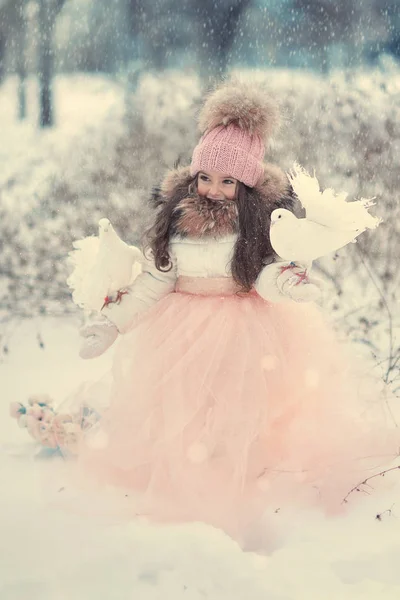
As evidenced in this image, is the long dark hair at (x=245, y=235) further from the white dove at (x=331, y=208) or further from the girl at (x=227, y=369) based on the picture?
the white dove at (x=331, y=208)

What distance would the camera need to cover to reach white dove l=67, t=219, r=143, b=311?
165cm

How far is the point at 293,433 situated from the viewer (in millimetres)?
1554

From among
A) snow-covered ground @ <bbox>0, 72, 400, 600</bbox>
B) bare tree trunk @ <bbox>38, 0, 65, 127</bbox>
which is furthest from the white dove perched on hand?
bare tree trunk @ <bbox>38, 0, 65, 127</bbox>

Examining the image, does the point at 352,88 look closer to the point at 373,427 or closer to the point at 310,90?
the point at 310,90

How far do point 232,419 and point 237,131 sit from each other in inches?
27.1

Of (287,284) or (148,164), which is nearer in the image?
(287,284)

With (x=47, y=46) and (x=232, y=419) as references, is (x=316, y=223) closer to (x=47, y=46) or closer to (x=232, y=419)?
(x=232, y=419)

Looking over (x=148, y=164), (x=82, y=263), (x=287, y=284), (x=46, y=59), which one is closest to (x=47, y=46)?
(x=46, y=59)

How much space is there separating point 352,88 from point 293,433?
82.9 inches

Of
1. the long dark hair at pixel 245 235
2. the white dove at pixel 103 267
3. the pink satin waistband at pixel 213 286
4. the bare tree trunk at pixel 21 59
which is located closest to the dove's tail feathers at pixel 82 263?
the white dove at pixel 103 267

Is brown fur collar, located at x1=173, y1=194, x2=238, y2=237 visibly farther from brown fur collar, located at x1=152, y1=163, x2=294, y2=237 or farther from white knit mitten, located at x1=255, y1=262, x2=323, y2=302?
white knit mitten, located at x1=255, y1=262, x2=323, y2=302

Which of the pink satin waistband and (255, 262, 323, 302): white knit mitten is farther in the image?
the pink satin waistband

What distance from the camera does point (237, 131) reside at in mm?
1612

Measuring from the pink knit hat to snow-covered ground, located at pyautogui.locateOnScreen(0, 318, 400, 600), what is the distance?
81cm
